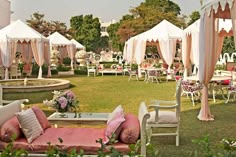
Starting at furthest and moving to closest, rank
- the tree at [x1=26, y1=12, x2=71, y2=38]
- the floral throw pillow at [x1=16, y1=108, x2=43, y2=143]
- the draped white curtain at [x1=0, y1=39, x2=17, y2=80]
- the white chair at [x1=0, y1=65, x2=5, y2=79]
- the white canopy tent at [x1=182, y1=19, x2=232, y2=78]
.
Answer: the tree at [x1=26, y1=12, x2=71, y2=38]
the white chair at [x1=0, y1=65, x2=5, y2=79]
the draped white curtain at [x1=0, y1=39, x2=17, y2=80]
the white canopy tent at [x1=182, y1=19, x2=232, y2=78]
the floral throw pillow at [x1=16, y1=108, x2=43, y2=143]

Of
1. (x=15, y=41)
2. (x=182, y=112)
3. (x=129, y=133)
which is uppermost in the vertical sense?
(x=15, y=41)

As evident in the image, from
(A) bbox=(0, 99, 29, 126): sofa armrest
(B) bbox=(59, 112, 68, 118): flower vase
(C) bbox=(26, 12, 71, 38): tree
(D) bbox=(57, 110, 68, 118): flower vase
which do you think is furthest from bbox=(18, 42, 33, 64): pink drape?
(A) bbox=(0, 99, 29, 126): sofa armrest

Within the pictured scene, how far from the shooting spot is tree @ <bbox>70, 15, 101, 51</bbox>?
51.1 metres

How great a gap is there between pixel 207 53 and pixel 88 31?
148 ft

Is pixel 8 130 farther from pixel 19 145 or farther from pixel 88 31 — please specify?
pixel 88 31

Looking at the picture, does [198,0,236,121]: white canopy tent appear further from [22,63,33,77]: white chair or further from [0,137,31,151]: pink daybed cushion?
[22,63,33,77]: white chair

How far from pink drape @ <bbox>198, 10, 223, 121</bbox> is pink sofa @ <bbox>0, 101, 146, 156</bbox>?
3999 millimetres

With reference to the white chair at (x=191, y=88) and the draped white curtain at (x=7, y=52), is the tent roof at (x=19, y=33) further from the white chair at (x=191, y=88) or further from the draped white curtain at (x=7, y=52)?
the white chair at (x=191, y=88)

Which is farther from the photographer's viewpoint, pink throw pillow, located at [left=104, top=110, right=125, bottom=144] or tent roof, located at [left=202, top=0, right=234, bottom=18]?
tent roof, located at [left=202, top=0, right=234, bottom=18]

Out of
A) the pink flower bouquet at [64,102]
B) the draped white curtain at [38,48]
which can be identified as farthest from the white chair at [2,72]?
the pink flower bouquet at [64,102]

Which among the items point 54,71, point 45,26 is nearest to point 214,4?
point 54,71

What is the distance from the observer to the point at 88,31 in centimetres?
5184

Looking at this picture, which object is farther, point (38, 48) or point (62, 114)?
point (38, 48)

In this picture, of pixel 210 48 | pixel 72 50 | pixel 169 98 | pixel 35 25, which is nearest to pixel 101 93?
pixel 169 98
